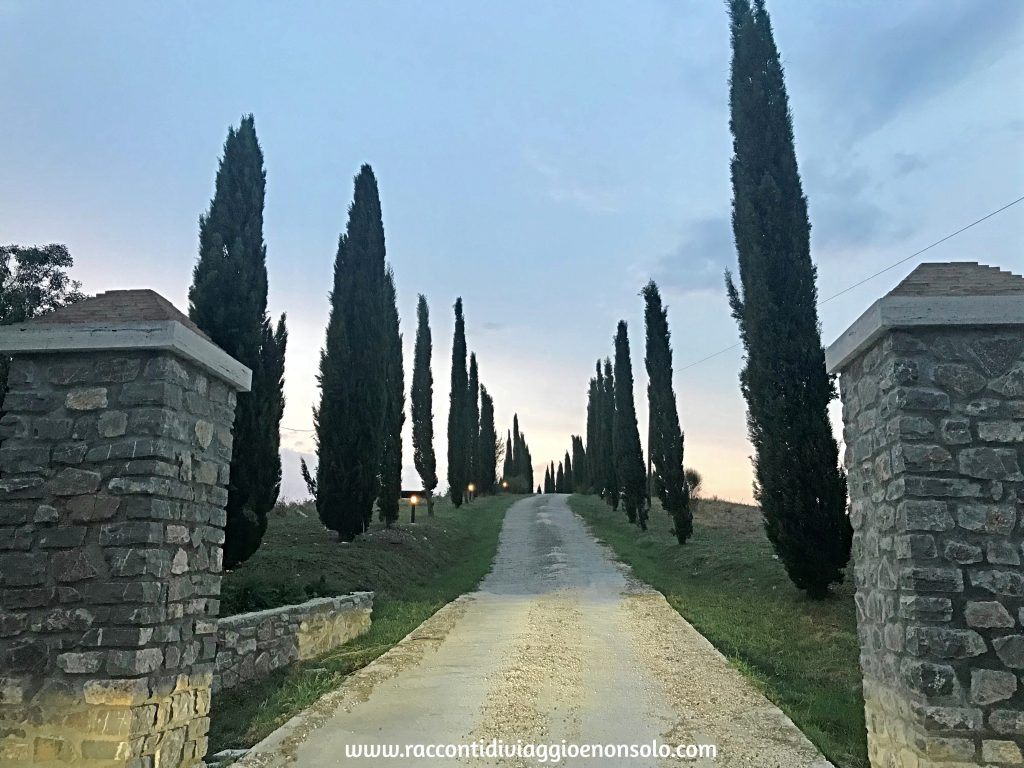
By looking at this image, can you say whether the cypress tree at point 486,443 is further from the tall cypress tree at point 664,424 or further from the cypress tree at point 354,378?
the cypress tree at point 354,378

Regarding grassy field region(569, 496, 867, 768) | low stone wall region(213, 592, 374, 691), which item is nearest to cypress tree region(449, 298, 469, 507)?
grassy field region(569, 496, 867, 768)

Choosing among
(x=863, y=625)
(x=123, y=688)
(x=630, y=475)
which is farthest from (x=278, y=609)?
(x=630, y=475)

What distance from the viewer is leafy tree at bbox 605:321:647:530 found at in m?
23.2

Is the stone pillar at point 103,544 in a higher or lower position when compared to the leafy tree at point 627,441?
lower

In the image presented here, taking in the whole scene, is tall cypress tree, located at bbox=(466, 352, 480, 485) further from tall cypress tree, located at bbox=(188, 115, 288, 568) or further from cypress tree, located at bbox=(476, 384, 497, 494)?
tall cypress tree, located at bbox=(188, 115, 288, 568)

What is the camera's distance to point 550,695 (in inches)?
231

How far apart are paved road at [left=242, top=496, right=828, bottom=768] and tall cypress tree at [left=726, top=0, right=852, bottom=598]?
2353 mm

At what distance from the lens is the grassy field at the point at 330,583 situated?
5.68 metres

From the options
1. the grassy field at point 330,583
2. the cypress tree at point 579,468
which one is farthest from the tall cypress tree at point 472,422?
the grassy field at point 330,583

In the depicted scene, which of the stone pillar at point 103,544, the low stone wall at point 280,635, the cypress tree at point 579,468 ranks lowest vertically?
the low stone wall at point 280,635

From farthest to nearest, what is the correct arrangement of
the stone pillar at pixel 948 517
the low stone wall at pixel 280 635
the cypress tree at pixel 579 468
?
the cypress tree at pixel 579 468, the low stone wall at pixel 280 635, the stone pillar at pixel 948 517

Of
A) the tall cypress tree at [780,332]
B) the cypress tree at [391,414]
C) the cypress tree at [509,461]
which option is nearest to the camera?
the tall cypress tree at [780,332]

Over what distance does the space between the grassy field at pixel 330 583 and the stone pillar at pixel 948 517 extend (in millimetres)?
4426

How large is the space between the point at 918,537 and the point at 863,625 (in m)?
1.12
